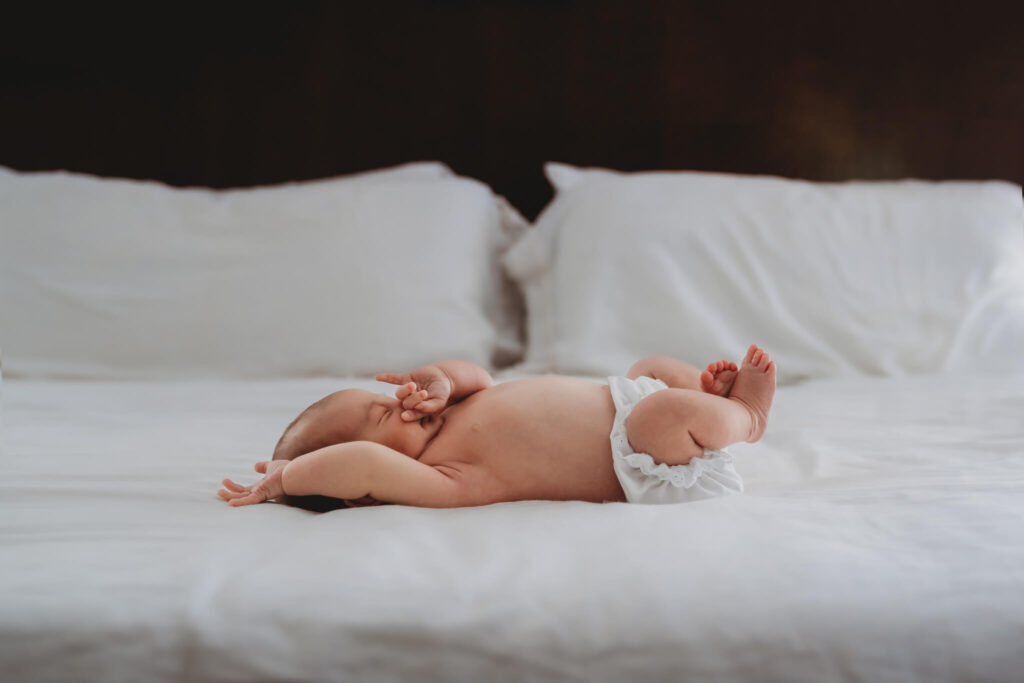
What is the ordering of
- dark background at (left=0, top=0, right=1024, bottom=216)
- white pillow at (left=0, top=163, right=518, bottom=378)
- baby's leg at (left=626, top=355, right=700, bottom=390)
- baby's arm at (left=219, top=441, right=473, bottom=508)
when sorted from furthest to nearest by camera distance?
dark background at (left=0, top=0, right=1024, bottom=216) → white pillow at (left=0, top=163, right=518, bottom=378) → baby's leg at (left=626, top=355, right=700, bottom=390) → baby's arm at (left=219, top=441, right=473, bottom=508)

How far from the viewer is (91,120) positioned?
1901 mm

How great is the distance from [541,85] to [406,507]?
4.91 ft

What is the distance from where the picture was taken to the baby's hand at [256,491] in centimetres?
68

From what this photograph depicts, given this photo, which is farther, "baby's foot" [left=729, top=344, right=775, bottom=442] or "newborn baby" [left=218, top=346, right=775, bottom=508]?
"baby's foot" [left=729, top=344, right=775, bottom=442]

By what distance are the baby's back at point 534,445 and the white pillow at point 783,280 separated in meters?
0.56

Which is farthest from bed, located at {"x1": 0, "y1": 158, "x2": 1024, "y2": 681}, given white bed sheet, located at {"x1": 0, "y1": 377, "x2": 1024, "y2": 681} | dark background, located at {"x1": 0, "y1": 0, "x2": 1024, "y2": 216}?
dark background, located at {"x1": 0, "y1": 0, "x2": 1024, "y2": 216}

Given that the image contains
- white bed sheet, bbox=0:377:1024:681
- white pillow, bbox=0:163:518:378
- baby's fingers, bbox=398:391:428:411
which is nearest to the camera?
white bed sheet, bbox=0:377:1024:681

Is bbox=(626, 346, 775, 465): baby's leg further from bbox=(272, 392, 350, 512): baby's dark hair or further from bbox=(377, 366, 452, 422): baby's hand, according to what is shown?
bbox=(272, 392, 350, 512): baby's dark hair

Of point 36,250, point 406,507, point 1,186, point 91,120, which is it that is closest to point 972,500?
point 406,507

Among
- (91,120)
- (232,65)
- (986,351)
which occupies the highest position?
(232,65)

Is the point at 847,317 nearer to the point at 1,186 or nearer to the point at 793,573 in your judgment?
the point at 793,573

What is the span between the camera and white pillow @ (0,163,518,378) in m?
1.37

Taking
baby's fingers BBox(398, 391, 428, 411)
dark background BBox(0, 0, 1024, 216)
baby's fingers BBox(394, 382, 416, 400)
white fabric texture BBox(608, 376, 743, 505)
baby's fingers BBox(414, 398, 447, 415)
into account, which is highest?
dark background BBox(0, 0, 1024, 216)

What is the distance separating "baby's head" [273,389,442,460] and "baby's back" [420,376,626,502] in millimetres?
26
